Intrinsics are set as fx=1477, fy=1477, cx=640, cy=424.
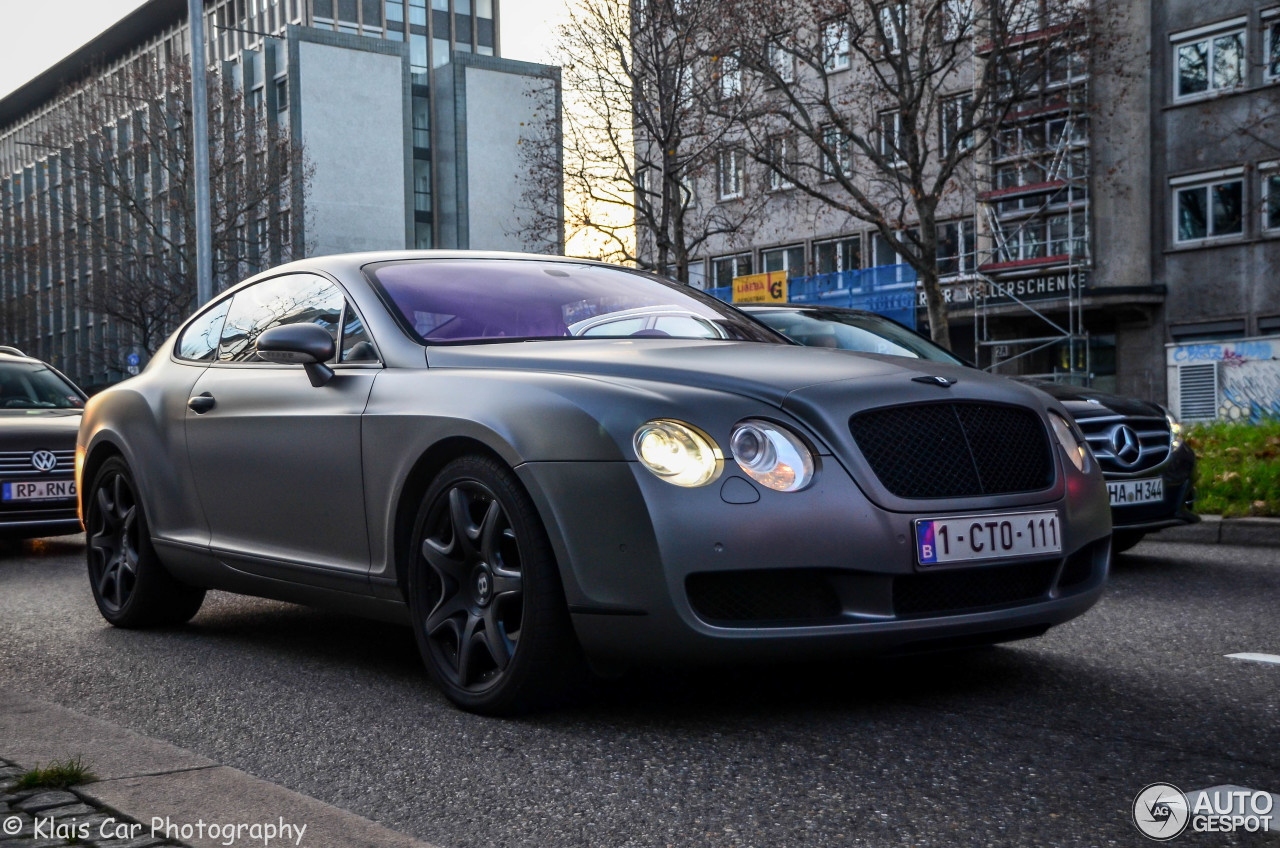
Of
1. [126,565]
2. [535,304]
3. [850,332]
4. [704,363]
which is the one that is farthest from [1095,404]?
[126,565]

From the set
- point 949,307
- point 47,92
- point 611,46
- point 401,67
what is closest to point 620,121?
point 611,46

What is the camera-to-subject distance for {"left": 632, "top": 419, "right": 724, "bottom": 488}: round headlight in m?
3.77

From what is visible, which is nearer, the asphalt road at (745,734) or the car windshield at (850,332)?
the asphalt road at (745,734)

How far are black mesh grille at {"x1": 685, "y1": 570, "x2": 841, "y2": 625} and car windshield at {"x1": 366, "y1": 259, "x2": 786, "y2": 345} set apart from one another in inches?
53.0

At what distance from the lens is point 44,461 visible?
398 inches

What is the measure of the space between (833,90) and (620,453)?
129 feet

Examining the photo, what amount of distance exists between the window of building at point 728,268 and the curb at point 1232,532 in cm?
3470

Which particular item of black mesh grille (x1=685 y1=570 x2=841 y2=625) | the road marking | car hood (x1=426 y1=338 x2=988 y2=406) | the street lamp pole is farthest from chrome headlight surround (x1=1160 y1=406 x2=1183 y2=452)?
the street lamp pole

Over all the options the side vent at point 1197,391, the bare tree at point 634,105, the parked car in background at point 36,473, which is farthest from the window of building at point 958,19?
the parked car in background at point 36,473

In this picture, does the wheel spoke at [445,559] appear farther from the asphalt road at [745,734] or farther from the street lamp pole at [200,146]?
the street lamp pole at [200,146]

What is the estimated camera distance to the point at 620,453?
3803mm

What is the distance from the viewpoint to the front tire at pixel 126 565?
612 cm

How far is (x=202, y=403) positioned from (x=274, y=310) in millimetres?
452

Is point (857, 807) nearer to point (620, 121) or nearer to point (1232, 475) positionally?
point (1232, 475)
